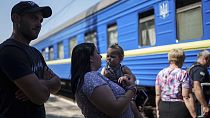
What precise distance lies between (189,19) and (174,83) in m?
2.40

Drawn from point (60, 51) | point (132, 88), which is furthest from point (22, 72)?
point (60, 51)

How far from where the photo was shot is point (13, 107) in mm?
2365

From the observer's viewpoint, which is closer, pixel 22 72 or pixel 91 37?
pixel 22 72

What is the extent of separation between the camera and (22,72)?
2.33m

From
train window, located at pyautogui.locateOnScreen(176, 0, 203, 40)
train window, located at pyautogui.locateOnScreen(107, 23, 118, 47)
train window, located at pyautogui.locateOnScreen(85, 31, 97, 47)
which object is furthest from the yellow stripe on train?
train window, located at pyautogui.locateOnScreen(85, 31, 97, 47)

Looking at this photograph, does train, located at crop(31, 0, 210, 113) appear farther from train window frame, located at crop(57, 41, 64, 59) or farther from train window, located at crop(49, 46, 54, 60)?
train window, located at crop(49, 46, 54, 60)

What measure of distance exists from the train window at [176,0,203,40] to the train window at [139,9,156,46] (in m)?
0.95

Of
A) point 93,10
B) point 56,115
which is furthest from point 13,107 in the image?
point 93,10

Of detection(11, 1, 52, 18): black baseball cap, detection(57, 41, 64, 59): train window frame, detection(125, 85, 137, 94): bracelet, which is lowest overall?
detection(125, 85, 137, 94): bracelet

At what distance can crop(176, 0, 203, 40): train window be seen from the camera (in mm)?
5988

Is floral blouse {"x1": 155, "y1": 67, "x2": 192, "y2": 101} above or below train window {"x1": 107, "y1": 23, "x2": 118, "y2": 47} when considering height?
below

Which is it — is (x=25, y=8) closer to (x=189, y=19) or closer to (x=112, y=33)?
(x=189, y=19)

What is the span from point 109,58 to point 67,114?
591cm

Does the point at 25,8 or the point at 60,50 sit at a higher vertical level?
the point at 25,8
